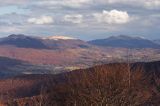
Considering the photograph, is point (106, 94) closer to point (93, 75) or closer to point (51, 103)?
point (93, 75)

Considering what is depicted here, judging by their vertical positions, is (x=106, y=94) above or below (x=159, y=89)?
above

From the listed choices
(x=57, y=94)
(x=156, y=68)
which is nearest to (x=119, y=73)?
(x=57, y=94)

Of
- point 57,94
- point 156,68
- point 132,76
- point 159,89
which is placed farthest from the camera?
point 156,68

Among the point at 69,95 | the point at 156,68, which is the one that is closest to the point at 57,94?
the point at 69,95

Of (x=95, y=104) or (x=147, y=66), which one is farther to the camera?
(x=147, y=66)

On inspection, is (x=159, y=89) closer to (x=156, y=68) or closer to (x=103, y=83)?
(x=103, y=83)

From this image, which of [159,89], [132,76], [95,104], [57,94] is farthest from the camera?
Answer: [159,89]

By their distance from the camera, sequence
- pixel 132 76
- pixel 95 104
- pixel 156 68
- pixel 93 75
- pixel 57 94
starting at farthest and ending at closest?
pixel 156 68 < pixel 57 94 < pixel 132 76 < pixel 93 75 < pixel 95 104

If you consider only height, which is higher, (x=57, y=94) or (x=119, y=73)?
(x=119, y=73)

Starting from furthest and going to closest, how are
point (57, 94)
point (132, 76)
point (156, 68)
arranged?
point (156, 68) < point (57, 94) < point (132, 76)
